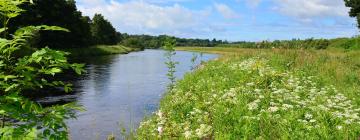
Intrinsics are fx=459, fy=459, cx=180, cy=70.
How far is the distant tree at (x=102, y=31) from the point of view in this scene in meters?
128

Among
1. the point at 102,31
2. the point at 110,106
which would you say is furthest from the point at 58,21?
the point at 110,106

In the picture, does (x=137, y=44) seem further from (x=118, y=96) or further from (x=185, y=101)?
(x=185, y=101)

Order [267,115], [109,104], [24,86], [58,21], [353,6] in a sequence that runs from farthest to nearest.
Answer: [58,21] → [353,6] → [109,104] → [267,115] → [24,86]

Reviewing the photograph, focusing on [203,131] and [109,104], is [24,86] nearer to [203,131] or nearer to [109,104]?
[203,131]

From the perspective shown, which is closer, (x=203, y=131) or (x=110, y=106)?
(x=203, y=131)

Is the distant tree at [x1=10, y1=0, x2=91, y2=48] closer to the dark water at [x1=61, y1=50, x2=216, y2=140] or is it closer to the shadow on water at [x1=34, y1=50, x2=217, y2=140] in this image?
the dark water at [x1=61, y1=50, x2=216, y2=140]

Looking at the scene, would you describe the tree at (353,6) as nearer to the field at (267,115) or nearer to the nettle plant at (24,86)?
the field at (267,115)

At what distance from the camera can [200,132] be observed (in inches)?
368

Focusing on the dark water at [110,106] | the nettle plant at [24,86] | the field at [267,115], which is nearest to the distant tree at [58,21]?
the dark water at [110,106]

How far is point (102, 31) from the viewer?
133 metres

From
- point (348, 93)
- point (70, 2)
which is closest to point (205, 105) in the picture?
point (348, 93)

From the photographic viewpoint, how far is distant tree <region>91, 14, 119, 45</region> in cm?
12838

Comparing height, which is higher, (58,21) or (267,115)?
(58,21)

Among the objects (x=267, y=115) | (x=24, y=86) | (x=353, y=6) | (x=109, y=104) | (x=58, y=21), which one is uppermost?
(x=353, y=6)
